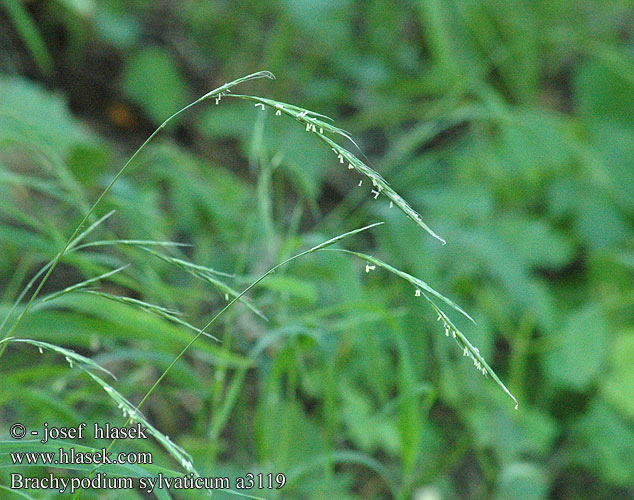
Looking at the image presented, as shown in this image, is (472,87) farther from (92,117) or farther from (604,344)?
(92,117)

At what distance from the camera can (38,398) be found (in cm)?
88

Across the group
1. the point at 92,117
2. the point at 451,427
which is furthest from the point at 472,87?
the point at 92,117

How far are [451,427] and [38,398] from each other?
0.99m

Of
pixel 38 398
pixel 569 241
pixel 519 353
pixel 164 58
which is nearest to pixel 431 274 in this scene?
A: pixel 519 353

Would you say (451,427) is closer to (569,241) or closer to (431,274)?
(431,274)

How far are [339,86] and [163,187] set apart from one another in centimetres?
59

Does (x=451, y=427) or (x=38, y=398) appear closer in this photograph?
(x=38, y=398)

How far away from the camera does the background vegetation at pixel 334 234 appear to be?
107 cm

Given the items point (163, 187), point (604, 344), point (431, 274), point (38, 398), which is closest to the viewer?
point (38, 398)

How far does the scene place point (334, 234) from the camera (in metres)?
1.50

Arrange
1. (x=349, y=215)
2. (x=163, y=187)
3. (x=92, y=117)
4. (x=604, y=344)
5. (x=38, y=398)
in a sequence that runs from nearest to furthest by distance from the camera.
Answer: (x=38, y=398) < (x=604, y=344) < (x=349, y=215) < (x=163, y=187) < (x=92, y=117)

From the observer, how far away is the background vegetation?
107cm

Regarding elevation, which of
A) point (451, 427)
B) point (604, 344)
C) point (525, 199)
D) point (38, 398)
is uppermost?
point (525, 199)

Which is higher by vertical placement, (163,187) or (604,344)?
(163,187)
